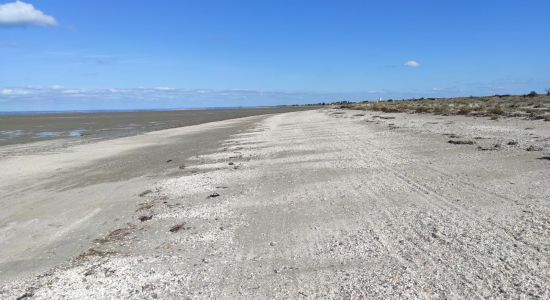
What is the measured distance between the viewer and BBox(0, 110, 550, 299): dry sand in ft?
15.9

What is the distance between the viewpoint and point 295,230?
684cm

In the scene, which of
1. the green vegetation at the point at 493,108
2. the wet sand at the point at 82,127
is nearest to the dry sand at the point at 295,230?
the green vegetation at the point at 493,108

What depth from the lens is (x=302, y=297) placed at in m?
4.54

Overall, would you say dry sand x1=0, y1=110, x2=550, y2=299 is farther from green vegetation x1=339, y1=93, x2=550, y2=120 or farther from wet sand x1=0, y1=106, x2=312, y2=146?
wet sand x1=0, y1=106, x2=312, y2=146

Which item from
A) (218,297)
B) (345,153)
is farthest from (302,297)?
(345,153)

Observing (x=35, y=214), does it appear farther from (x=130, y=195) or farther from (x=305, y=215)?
(x=305, y=215)

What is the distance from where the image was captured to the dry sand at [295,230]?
15.9 ft

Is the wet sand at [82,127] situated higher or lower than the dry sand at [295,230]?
lower

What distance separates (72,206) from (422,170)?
7.94m

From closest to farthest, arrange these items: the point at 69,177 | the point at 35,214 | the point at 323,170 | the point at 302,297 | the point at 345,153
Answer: the point at 302,297 < the point at 35,214 < the point at 323,170 < the point at 69,177 < the point at 345,153

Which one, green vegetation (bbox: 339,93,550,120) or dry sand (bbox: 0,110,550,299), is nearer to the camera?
dry sand (bbox: 0,110,550,299)

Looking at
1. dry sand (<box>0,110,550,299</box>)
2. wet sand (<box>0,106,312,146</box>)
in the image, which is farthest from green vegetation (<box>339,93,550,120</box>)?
wet sand (<box>0,106,312,146</box>)

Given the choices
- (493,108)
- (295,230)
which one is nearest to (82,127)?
(493,108)

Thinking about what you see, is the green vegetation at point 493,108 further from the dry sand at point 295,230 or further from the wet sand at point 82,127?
the wet sand at point 82,127
